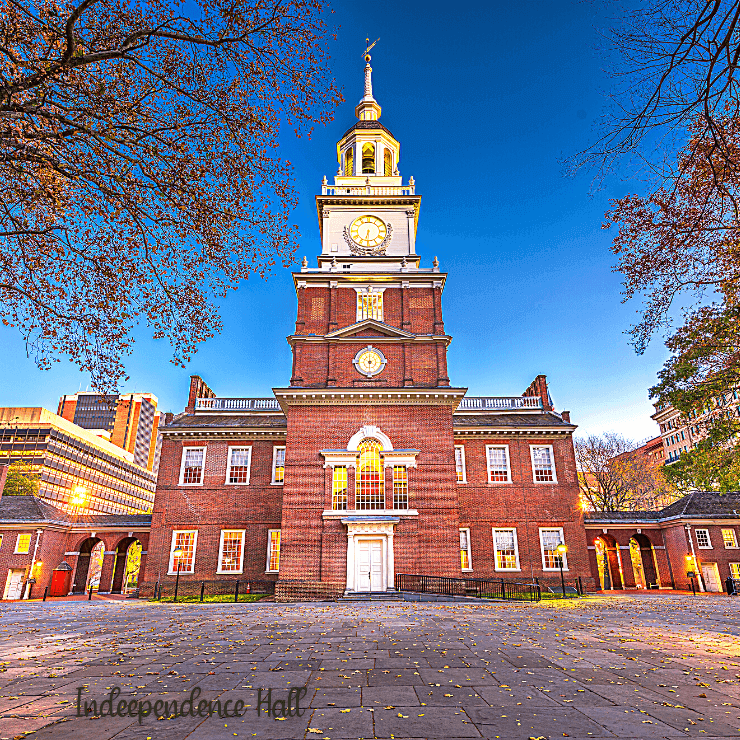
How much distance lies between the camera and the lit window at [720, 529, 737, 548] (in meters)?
32.0

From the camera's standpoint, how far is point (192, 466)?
3003 cm

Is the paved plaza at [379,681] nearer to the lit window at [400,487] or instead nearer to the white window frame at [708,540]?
the lit window at [400,487]

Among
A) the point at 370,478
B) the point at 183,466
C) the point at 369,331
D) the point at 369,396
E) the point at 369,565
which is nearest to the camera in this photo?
the point at 369,565

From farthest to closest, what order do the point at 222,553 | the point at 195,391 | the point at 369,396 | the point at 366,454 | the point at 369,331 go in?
the point at 195,391 → the point at 222,553 → the point at 369,331 → the point at 369,396 → the point at 366,454

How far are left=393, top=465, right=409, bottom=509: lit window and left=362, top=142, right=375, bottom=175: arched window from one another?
806 inches

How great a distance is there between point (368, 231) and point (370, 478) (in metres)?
15.6

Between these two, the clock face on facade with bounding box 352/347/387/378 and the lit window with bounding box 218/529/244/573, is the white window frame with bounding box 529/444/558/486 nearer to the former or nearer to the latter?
the clock face on facade with bounding box 352/347/387/378

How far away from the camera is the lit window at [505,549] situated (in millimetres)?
28766

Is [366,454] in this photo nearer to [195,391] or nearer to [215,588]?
[215,588]

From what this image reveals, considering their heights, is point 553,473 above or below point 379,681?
above

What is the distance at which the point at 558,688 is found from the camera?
6.05 metres

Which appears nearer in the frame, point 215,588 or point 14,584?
point 215,588

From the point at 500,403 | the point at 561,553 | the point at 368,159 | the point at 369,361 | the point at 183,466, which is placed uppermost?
the point at 368,159

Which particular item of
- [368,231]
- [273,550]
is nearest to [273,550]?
[273,550]
